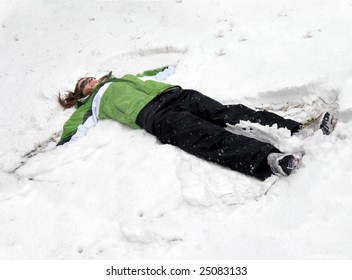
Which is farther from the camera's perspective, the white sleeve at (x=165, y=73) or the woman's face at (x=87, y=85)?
the white sleeve at (x=165, y=73)

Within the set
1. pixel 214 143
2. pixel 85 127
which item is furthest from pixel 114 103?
pixel 214 143

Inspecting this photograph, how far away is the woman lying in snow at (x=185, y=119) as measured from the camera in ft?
10.9

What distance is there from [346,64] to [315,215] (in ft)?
7.85

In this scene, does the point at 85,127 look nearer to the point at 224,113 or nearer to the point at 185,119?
the point at 185,119

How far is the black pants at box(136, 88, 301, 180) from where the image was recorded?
132 inches

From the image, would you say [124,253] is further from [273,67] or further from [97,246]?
[273,67]

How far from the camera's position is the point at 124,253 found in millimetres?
3020

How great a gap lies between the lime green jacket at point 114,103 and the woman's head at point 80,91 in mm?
272

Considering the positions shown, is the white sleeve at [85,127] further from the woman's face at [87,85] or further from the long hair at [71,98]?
the long hair at [71,98]

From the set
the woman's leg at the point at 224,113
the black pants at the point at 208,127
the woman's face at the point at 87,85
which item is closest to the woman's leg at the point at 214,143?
the black pants at the point at 208,127

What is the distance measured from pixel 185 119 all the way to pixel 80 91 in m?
2.12

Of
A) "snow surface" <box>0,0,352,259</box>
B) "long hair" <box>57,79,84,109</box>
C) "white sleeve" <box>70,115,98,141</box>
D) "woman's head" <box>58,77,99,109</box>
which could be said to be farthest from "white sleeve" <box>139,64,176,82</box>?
"white sleeve" <box>70,115,98,141</box>

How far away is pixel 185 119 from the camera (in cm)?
400

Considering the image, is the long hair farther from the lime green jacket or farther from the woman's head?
the lime green jacket
